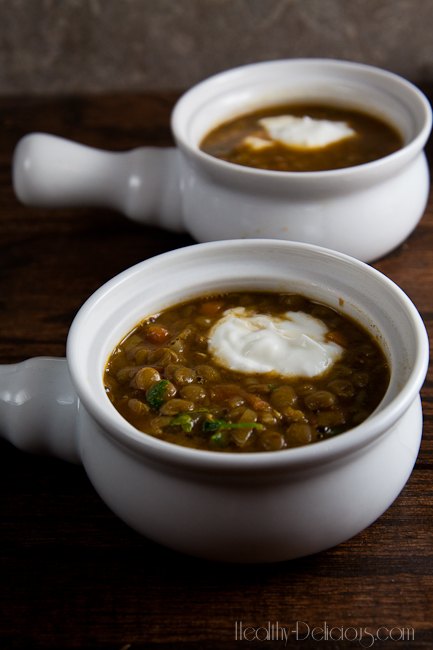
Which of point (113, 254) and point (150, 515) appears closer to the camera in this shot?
point (150, 515)

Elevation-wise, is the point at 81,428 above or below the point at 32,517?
above

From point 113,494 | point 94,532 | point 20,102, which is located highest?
point 113,494

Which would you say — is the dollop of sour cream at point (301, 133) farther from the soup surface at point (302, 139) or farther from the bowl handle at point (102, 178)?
the bowl handle at point (102, 178)

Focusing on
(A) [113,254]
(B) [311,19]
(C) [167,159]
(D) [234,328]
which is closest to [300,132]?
(C) [167,159]

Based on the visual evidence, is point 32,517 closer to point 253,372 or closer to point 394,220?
point 253,372

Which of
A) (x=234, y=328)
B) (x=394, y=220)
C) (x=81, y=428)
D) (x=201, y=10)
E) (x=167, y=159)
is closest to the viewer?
(x=81, y=428)

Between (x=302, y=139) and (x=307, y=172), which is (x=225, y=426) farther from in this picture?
(x=302, y=139)

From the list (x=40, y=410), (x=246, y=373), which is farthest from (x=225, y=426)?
(x=40, y=410)

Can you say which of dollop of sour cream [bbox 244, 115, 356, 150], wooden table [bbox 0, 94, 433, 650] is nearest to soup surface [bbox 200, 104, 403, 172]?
dollop of sour cream [bbox 244, 115, 356, 150]
